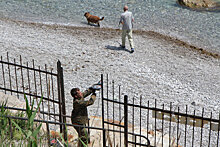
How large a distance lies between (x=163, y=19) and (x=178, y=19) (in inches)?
26.9

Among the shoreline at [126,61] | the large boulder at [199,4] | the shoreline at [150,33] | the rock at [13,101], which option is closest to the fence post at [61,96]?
the rock at [13,101]

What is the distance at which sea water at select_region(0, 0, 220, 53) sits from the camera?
49.6 feet

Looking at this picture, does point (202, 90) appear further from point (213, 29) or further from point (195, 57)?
point (213, 29)

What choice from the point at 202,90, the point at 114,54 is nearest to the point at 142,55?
the point at 114,54

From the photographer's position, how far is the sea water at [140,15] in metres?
15.1

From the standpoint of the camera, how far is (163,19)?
16.8 meters

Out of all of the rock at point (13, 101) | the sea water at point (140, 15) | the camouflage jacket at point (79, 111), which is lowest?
the rock at point (13, 101)

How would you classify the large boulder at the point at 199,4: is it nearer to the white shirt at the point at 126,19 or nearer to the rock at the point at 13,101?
the white shirt at the point at 126,19

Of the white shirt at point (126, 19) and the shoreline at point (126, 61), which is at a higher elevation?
the white shirt at point (126, 19)

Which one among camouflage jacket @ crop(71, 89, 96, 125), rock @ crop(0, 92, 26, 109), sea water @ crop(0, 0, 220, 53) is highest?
sea water @ crop(0, 0, 220, 53)

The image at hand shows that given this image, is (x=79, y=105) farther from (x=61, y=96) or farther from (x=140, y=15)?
(x=140, y=15)

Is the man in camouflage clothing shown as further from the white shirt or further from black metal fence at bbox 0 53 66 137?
the white shirt

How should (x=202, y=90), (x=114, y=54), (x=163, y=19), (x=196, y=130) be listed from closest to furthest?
(x=196, y=130), (x=202, y=90), (x=114, y=54), (x=163, y=19)

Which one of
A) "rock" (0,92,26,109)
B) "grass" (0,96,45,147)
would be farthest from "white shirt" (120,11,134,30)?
"grass" (0,96,45,147)
